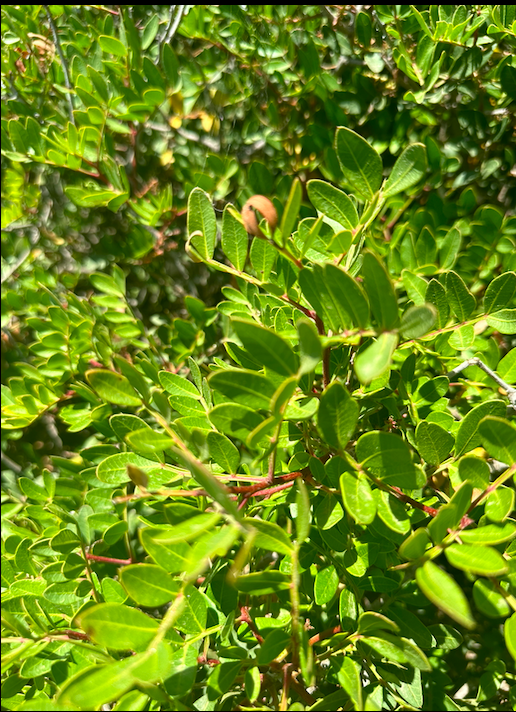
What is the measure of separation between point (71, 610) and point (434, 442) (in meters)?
0.70

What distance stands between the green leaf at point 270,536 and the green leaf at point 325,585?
216 millimetres

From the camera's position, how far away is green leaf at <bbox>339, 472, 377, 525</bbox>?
1.86 ft

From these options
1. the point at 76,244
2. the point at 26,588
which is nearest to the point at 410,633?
the point at 26,588

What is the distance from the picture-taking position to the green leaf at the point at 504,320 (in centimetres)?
79

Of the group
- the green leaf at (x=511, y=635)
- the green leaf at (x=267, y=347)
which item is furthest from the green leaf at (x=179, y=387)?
the green leaf at (x=511, y=635)

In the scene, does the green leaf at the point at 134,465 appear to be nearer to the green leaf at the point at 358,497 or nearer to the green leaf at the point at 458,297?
the green leaf at the point at 358,497

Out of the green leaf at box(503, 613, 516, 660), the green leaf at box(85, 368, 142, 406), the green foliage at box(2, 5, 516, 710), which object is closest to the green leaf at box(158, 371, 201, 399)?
the green foliage at box(2, 5, 516, 710)

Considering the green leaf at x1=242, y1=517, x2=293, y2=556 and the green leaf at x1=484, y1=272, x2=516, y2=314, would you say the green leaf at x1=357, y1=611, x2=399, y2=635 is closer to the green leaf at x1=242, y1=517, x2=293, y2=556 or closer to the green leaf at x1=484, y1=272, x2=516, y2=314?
the green leaf at x1=242, y1=517, x2=293, y2=556

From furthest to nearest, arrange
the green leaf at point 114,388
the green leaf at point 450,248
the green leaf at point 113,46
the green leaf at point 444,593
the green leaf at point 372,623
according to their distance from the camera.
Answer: the green leaf at point 113,46 < the green leaf at point 450,248 < the green leaf at point 114,388 < the green leaf at point 372,623 < the green leaf at point 444,593

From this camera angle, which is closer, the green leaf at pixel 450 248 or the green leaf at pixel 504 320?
the green leaf at pixel 504 320

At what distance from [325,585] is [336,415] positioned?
32 cm

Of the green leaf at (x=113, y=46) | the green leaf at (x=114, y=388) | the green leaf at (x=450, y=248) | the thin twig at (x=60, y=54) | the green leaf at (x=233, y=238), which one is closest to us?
the green leaf at (x=114, y=388)

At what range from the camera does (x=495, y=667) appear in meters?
0.95

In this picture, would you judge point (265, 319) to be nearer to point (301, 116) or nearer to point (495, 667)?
point (495, 667)
